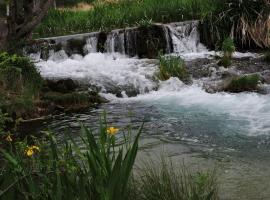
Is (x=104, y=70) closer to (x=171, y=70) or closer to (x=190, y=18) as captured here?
(x=171, y=70)

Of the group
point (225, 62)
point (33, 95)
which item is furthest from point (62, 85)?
point (225, 62)

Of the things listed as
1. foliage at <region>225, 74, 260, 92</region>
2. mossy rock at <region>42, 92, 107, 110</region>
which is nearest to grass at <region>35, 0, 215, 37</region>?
foliage at <region>225, 74, 260, 92</region>

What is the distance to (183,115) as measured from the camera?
10258mm

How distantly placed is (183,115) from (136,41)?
6.85 meters

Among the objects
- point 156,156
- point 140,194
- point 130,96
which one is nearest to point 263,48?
point 130,96

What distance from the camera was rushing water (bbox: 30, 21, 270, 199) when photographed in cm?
689

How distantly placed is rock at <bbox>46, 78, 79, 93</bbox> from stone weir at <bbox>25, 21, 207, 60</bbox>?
392cm

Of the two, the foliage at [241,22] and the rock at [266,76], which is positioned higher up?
the foliage at [241,22]

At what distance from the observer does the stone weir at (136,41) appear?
1647cm

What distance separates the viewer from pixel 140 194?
4395mm

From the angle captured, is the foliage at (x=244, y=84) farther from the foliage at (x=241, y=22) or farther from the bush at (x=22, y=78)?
the foliage at (x=241, y=22)

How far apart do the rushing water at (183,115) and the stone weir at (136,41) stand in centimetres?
5

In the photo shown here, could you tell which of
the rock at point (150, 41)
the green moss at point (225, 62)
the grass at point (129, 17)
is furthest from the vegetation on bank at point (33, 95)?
the grass at point (129, 17)

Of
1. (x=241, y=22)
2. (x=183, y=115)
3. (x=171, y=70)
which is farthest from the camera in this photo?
(x=241, y=22)
